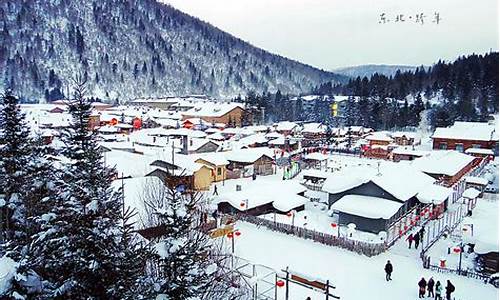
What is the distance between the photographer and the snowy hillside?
120m

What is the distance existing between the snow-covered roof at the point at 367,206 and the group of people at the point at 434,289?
20.3 ft

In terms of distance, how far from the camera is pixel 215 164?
1168 inches

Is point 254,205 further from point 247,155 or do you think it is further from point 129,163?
point 247,155

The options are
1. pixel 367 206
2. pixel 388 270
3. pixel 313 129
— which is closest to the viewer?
pixel 388 270

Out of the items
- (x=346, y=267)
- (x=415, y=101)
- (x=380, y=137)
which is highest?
(x=415, y=101)

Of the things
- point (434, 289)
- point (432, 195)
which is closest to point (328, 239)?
point (434, 289)

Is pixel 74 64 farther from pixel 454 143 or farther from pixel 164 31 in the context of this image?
pixel 454 143

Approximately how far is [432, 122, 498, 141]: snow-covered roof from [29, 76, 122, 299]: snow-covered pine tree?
140ft

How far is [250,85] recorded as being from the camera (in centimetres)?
15925

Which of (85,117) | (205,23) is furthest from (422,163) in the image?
(205,23)

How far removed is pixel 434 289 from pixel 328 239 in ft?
15.2

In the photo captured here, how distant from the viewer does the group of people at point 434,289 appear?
1210 cm

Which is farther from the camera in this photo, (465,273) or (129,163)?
(129,163)

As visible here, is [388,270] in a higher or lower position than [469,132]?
lower
